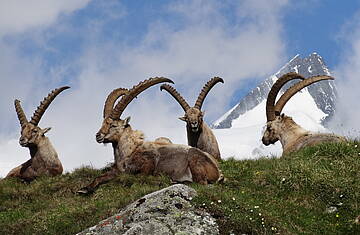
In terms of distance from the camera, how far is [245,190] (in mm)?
14016

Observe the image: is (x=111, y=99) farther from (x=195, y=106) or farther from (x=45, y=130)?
(x=195, y=106)

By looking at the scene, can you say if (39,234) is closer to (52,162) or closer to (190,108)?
(52,162)

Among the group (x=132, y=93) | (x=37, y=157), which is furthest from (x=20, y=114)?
(x=132, y=93)

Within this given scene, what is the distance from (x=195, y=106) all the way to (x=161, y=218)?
10682 millimetres

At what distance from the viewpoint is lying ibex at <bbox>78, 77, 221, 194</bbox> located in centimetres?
1503

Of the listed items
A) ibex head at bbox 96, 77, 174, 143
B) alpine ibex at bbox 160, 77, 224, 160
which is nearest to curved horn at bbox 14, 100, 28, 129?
ibex head at bbox 96, 77, 174, 143

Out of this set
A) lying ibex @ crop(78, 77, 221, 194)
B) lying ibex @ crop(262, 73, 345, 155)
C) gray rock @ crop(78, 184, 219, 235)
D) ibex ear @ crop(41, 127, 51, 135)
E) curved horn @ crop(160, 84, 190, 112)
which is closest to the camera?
gray rock @ crop(78, 184, 219, 235)

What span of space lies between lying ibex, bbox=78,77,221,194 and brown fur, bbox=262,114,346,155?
5835 mm

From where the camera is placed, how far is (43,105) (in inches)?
786

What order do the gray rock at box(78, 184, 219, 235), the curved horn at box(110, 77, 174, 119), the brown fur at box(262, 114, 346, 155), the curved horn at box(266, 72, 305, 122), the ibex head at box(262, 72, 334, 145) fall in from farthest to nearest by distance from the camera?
the ibex head at box(262, 72, 334, 145) < the curved horn at box(266, 72, 305, 122) < the brown fur at box(262, 114, 346, 155) < the curved horn at box(110, 77, 174, 119) < the gray rock at box(78, 184, 219, 235)

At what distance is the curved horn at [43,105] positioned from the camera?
65.1 feet

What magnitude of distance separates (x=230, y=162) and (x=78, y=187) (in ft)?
16.4

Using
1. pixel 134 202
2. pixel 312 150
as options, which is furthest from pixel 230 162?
pixel 134 202

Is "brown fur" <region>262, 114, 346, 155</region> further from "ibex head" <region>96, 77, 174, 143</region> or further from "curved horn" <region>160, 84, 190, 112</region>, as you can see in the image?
"ibex head" <region>96, 77, 174, 143</region>
